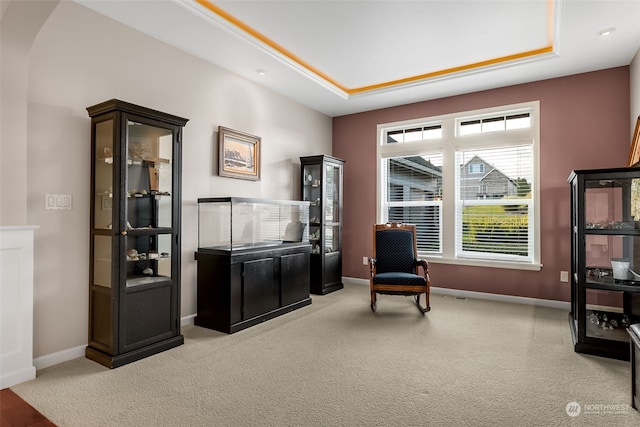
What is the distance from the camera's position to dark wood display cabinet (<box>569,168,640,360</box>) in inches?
112

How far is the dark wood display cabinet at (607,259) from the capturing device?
285 cm

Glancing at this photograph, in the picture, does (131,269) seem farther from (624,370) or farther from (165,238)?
(624,370)

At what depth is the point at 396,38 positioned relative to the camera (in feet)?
12.1

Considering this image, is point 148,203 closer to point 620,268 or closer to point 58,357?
point 58,357

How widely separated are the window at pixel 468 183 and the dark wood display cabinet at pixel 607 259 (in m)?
1.57

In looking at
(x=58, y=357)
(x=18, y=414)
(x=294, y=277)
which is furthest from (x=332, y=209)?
(x=18, y=414)

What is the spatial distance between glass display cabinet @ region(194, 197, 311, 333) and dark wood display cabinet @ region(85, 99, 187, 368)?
0.47 meters

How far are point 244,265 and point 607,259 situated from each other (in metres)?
3.20

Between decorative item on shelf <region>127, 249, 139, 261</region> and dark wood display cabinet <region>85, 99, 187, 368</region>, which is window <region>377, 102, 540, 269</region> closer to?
dark wood display cabinet <region>85, 99, 187, 368</region>

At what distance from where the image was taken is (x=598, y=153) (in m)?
4.20

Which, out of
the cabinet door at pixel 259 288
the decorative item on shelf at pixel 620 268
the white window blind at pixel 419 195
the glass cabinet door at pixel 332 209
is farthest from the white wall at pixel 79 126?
the decorative item on shelf at pixel 620 268

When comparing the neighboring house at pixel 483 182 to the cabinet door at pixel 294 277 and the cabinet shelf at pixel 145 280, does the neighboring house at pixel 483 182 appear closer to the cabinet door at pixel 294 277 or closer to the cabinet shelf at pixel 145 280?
the cabinet door at pixel 294 277

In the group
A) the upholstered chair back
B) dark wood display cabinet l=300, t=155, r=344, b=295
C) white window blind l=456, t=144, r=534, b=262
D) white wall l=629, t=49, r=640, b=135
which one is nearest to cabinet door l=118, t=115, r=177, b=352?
dark wood display cabinet l=300, t=155, r=344, b=295

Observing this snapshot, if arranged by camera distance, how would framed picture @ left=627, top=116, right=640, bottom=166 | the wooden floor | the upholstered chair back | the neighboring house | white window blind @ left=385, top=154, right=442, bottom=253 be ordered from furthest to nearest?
white window blind @ left=385, top=154, right=442, bottom=253, the neighboring house, the upholstered chair back, framed picture @ left=627, top=116, right=640, bottom=166, the wooden floor
